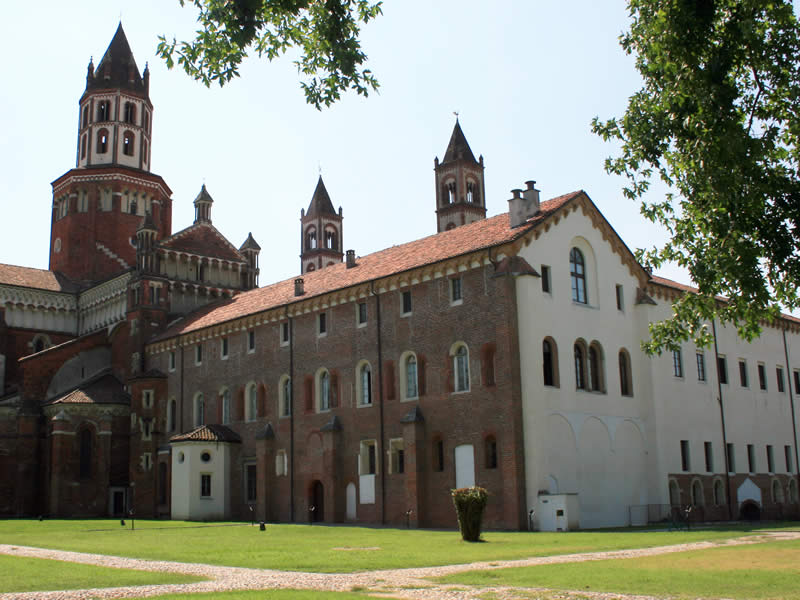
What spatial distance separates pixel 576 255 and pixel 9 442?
3677cm

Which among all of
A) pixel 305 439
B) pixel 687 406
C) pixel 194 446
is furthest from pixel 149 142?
pixel 687 406

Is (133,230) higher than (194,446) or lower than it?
higher

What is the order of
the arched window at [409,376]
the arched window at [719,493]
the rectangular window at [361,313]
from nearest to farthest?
the arched window at [409,376] → the rectangular window at [361,313] → the arched window at [719,493]

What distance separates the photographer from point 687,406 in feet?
129

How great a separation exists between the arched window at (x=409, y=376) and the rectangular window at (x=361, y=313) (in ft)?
11.3

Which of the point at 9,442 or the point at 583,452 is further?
the point at 9,442

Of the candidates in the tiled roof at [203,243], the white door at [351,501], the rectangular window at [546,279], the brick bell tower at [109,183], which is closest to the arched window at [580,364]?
the rectangular window at [546,279]

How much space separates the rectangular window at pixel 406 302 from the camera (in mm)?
36688

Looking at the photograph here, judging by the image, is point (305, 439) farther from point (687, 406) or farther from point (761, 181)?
point (761, 181)

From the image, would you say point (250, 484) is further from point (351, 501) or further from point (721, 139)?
point (721, 139)

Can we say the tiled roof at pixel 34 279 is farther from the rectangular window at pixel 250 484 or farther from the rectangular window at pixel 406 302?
the rectangular window at pixel 406 302

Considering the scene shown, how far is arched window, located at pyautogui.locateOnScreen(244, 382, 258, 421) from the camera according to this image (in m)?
45.4

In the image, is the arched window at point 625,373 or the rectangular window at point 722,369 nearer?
the arched window at point 625,373

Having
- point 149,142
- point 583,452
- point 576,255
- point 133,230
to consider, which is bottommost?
point 583,452
